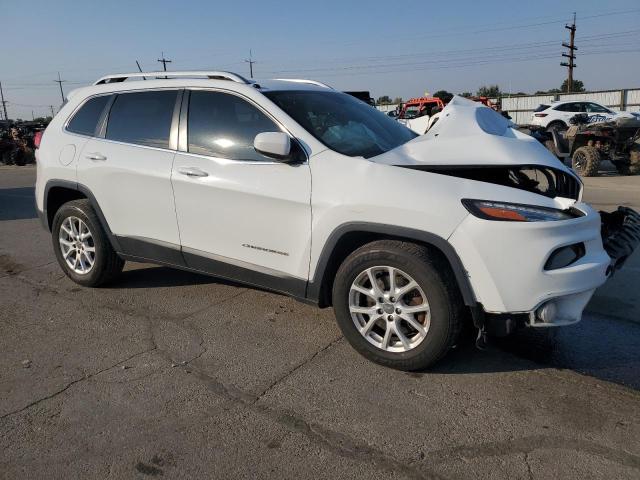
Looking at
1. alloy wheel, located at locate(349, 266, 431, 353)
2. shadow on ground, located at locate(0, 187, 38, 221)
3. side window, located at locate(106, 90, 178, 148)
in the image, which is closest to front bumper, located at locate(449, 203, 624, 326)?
alloy wheel, located at locate(349, 266, 431, 353)

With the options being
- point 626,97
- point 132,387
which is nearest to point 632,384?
point 132,387

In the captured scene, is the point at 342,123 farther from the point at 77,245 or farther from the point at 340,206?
the point at 77,245

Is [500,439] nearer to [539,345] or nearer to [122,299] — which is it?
[539,345]

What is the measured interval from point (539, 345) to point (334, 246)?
158cm

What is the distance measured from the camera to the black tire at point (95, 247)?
465cm

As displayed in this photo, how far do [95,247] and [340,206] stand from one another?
2.54 metres

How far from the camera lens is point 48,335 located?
399 centimetres

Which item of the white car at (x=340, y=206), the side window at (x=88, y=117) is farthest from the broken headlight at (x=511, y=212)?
the side window at (x=88, y=117)

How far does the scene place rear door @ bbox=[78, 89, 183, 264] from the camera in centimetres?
411

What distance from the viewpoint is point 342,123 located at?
3.94m

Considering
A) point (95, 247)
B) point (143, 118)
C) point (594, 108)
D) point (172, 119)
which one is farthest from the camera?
point (594, 108)

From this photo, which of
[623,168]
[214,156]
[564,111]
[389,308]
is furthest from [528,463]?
[564,111]

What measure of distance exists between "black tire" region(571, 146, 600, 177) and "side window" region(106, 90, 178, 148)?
10901 millimetres

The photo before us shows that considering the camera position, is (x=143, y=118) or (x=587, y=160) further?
(x=587, y=160)
